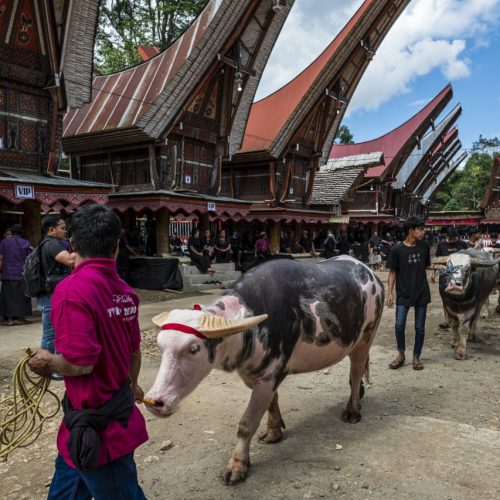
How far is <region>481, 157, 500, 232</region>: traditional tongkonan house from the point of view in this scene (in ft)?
115

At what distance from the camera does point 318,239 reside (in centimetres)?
2316

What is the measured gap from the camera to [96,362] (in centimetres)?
184

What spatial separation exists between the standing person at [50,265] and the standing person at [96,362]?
3.07m

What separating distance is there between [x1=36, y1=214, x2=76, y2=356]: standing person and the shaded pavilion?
120ft

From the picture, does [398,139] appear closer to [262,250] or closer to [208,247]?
[262,250]

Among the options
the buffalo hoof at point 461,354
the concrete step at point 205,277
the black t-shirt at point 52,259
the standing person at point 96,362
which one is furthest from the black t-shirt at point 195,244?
the standing person at point 96,362

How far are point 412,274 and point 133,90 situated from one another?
12.3 metres

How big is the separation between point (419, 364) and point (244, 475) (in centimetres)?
342

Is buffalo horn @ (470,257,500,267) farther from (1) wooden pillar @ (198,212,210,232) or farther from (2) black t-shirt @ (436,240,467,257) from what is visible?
(1) wooden pillar @ (198,212,210,232)

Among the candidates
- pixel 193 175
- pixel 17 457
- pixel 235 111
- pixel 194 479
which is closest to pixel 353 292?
pixel 194 479

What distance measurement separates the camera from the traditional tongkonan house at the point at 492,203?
115 feet

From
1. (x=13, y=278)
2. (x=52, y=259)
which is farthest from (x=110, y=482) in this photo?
(x=13, y=278)

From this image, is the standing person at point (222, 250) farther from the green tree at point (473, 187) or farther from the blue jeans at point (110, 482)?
the green tree at point (473, 187)

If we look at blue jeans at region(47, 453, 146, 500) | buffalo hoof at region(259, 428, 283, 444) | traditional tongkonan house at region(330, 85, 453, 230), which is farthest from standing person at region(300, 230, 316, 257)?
blue jeans at region(47, 453, 146, 500)
